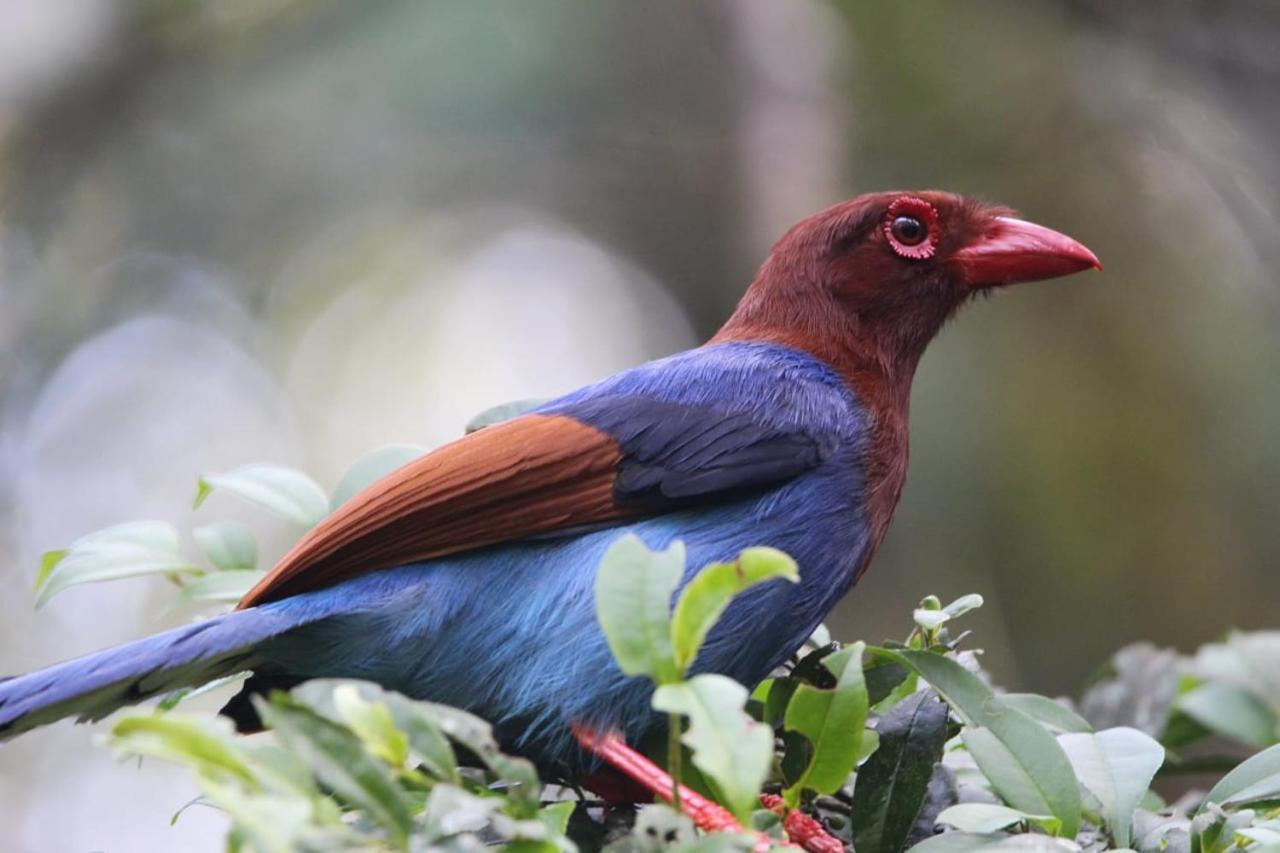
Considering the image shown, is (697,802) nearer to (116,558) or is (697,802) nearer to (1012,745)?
(1012,745)

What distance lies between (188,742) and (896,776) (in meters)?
1.18

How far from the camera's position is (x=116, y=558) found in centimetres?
286

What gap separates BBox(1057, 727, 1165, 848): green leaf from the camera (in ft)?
7.13

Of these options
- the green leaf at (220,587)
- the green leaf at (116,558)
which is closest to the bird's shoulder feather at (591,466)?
the green leaf at (220,587)

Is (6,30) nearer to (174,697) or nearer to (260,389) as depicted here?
(260,389)

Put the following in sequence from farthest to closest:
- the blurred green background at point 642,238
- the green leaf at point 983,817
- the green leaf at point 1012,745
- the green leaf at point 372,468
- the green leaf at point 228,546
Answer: the blurred green background at point 642,238
the green leaf at point 372,468
the green leaf at point 228,546
the green leaf at point 1012,745
the green leaf at point 983,817

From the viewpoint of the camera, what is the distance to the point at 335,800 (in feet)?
6.55

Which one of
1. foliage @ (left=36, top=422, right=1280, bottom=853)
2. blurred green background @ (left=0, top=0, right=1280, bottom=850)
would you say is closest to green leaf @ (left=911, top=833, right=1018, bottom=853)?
foliage @ (left=36, top=422, right=1280, bottom=853)

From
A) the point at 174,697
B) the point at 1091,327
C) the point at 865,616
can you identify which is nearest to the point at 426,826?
the point at 174,697

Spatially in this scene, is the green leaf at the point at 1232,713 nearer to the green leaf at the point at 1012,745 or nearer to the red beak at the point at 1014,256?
the red beak at the point at 1014,256

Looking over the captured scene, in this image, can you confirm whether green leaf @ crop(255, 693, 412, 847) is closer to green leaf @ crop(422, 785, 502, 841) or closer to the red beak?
green leaf @ crop(422, 785, 502, 841)

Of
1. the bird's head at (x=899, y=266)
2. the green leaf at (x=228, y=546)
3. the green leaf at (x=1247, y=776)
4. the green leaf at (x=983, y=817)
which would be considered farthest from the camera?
the bird's head at (x=899, y=266)

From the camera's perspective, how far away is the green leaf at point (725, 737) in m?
1.61

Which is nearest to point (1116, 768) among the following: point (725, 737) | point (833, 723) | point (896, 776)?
point (896, 776)
